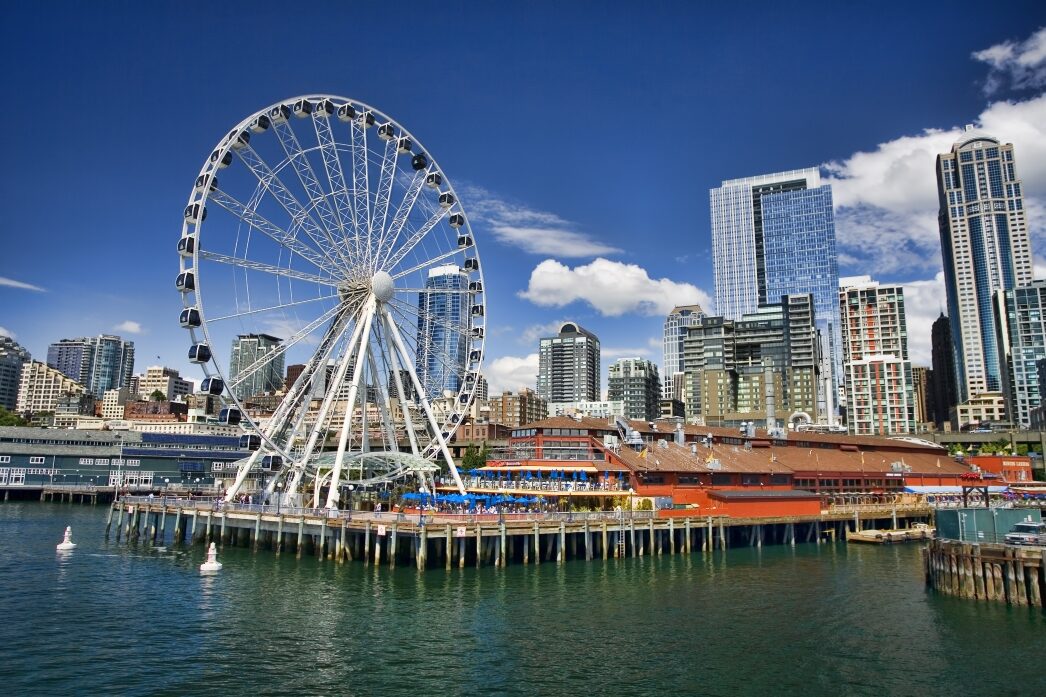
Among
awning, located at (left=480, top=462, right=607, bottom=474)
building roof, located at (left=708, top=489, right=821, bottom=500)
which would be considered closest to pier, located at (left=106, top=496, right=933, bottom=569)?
building roof, located at (left=708, top=489, right=821, bottom=500)

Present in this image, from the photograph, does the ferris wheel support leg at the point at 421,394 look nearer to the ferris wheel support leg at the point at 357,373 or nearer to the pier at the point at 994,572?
the ferris wheel support leg at the point at 357,373

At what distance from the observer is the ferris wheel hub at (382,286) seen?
2660 inches

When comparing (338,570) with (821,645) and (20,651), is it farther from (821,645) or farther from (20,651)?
(821,645)

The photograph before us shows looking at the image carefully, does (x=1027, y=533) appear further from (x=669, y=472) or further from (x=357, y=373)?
(x=357, y=373)

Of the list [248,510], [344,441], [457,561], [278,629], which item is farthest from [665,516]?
[278,629]

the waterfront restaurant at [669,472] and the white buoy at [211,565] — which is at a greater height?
the waterfront restaurant at [669,472]

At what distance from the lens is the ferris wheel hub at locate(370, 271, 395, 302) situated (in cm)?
6756

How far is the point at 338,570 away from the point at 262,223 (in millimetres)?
26798

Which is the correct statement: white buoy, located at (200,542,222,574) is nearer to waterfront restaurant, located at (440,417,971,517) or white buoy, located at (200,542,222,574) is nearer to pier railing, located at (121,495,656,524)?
pier railing, located at (121,495,656,524)

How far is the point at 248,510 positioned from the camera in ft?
203

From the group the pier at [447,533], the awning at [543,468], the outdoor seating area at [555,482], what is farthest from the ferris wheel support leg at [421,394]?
the pier at [447,533]

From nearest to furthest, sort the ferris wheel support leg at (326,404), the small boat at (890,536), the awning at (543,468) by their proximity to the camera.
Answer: the ferris wheel support leg at (326,404) < the awning at (543,468) < the small boat at (890,536)

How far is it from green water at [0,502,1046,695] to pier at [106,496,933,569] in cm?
250

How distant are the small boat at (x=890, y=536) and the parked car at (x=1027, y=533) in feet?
100
